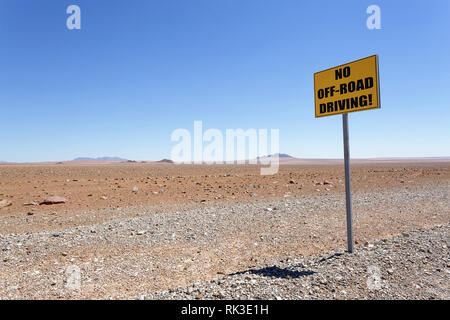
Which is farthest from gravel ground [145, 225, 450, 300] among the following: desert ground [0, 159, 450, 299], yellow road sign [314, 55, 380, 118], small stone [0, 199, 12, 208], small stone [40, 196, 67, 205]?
small stone [0, 199, 12, 208]

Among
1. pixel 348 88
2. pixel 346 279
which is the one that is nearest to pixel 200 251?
pixel 346 279

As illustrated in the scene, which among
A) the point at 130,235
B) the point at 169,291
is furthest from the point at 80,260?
the point at 169,291

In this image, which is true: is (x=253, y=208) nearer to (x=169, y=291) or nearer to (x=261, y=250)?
(x=261, y=250)

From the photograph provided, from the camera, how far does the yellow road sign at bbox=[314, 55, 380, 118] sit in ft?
17.9

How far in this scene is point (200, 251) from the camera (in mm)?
6637

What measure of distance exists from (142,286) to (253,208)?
280 inches

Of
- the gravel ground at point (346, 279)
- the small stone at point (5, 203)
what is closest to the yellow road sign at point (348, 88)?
the gravel ground at point (346, 279)

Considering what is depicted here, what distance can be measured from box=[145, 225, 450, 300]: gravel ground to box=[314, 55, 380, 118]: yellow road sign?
9.81 feet

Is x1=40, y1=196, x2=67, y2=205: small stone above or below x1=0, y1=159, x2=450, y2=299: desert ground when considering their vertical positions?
above

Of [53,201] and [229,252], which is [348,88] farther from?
[53,201]

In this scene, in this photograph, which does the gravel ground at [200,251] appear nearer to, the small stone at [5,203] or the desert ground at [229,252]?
the desert ground at [229,252]

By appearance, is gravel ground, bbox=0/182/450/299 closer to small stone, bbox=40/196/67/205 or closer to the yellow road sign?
the yellow road sign

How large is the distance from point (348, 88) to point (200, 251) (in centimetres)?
→ 483
